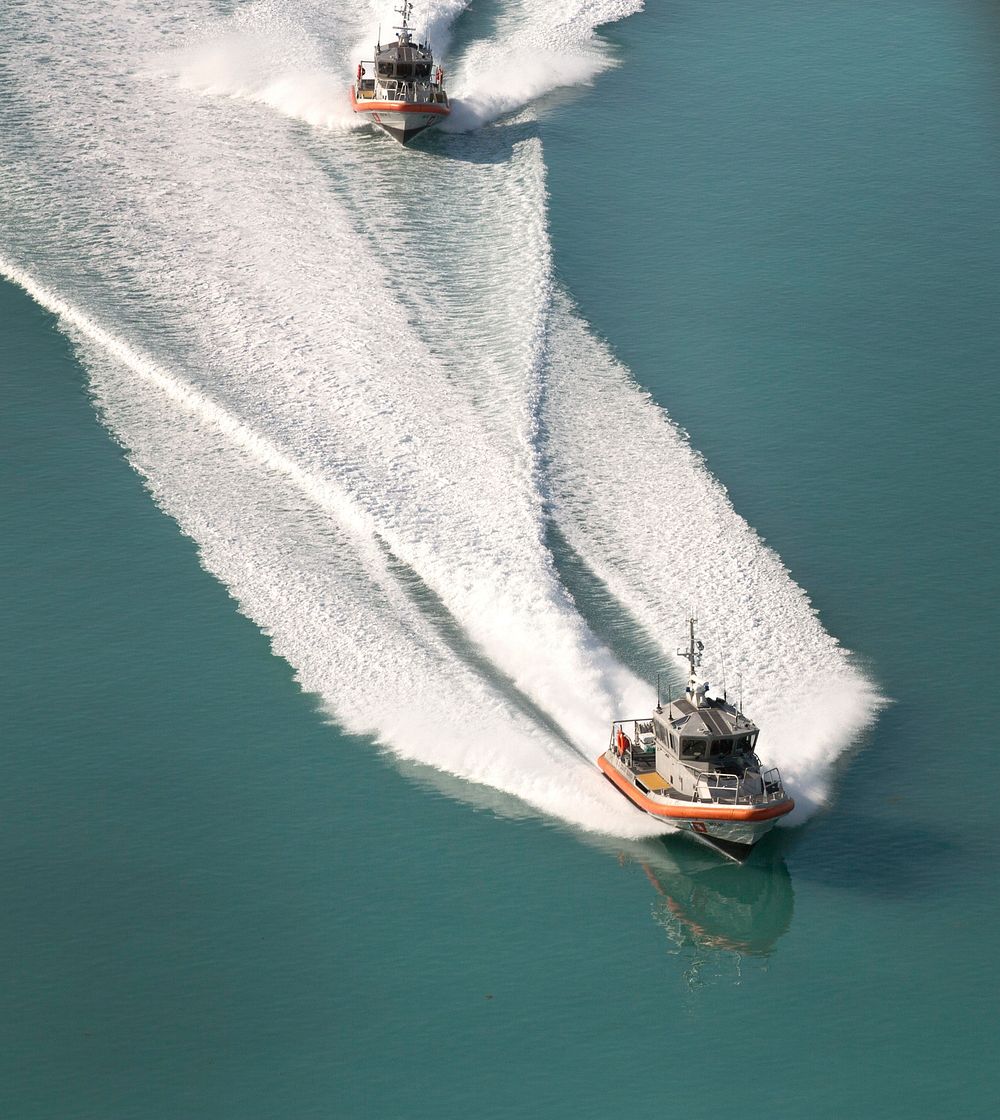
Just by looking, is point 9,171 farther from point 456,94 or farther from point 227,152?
point 456,94

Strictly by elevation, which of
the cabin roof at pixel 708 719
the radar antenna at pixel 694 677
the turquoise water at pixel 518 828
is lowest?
the turquoise water at pixel 518 828

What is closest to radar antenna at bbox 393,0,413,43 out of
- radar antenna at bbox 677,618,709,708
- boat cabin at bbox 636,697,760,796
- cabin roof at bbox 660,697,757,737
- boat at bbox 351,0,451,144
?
boat at bbox 351,0,451,144

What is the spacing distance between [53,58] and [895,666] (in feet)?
138

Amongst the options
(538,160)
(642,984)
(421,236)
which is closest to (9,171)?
(421,236)

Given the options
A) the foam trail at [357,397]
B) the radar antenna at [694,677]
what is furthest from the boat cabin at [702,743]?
the foam trail at [357,397]

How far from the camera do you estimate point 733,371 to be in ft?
161

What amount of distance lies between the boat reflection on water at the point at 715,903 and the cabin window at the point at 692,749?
1.84 meters

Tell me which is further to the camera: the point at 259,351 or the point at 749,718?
the point at 259,351

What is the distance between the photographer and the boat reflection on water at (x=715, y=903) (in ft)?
108

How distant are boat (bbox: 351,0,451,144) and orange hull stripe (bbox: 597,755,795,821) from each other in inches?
1339

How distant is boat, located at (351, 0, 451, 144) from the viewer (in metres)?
62.4

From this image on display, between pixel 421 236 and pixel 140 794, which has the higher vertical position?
pixel 421 236

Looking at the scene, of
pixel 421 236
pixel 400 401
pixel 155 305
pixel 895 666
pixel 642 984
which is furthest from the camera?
pixel 421 236

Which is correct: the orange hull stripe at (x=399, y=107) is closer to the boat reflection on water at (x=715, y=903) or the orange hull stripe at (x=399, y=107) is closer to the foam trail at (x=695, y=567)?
the foam trail at (x=695, y=567)
